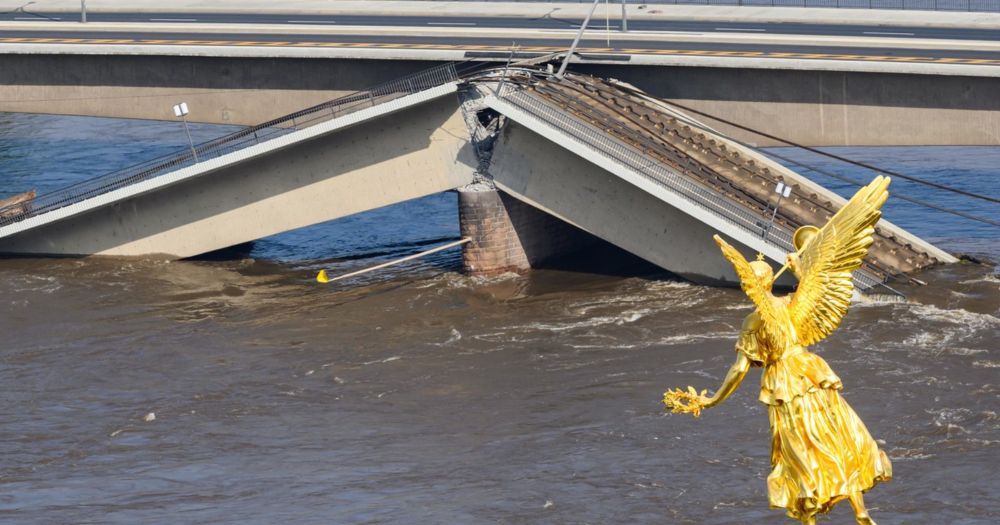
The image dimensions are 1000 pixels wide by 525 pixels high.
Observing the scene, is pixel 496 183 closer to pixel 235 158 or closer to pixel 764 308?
pixel 235 158

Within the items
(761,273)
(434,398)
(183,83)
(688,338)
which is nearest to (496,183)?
(688,338)

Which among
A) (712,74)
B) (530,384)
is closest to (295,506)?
(530,384)

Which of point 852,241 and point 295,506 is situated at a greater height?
point 852,241

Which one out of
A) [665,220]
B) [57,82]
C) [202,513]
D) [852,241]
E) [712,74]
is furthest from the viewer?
[57,82]

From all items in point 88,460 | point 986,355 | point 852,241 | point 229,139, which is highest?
point 229,139

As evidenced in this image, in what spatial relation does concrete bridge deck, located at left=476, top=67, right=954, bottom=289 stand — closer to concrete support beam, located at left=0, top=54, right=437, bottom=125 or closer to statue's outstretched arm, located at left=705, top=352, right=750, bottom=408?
concrete support beam, located at left=0, top=54, right=437, bottom=125

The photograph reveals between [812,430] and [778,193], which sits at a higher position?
[778,193]

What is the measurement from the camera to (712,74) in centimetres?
4875

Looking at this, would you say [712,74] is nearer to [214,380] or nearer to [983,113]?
[983,113]

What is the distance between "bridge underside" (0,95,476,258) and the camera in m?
47.4

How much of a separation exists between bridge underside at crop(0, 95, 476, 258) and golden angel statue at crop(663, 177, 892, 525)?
1187 inches

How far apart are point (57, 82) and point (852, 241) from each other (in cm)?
4301

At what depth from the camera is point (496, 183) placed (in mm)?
47125

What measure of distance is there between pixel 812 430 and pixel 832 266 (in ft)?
5.77
